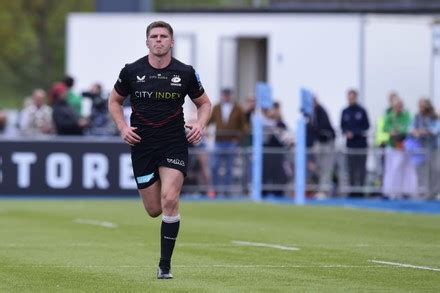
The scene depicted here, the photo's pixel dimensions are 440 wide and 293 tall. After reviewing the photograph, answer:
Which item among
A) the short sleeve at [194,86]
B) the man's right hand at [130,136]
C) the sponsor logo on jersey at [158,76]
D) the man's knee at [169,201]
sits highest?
the sponsor logo on jersey at [158,76]

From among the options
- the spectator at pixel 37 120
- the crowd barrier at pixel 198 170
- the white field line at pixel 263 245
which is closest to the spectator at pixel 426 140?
the crowd barrier at pixel 198 170

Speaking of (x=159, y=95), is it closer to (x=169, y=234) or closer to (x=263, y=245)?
(x=169, y=234)

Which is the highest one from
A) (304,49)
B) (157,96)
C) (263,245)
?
(304,49)

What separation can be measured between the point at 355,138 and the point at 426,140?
141 cm

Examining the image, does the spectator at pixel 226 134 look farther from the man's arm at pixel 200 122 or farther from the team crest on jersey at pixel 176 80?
the team crest on jersey at pixel 176 80

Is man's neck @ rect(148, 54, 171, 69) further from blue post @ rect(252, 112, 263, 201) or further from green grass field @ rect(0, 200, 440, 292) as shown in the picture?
blue post @ rect(252, 112, 263, 201)

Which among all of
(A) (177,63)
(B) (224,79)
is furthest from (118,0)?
(A) (177,63)

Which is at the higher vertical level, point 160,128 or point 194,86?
point 194,86

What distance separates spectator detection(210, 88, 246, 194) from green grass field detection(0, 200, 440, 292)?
535 cm

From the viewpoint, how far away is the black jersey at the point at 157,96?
13.2m

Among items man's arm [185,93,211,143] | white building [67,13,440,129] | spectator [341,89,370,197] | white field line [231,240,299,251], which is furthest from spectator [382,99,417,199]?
man's arm [185,93,211,143]

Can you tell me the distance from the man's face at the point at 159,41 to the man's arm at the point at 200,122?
28.3 inches

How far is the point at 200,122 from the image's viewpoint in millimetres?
13508

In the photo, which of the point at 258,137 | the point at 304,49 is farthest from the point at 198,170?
the point at 304,49
